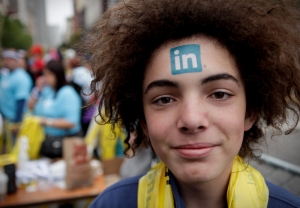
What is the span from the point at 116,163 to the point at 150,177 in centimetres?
180

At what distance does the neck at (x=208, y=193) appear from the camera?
3.85 feet

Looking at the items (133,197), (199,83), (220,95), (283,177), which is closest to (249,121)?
(220,95)

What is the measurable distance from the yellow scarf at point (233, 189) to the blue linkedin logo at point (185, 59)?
0.51 metres

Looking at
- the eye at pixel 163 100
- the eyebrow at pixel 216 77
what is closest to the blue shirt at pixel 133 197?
the eye at pixel 163 100

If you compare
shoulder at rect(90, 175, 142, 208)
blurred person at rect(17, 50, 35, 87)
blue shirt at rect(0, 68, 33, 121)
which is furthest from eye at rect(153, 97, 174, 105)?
blurred person at rect(17, 50, 35, 87)

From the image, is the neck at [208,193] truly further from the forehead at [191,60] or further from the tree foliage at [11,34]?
the tree foliage at [11,34]

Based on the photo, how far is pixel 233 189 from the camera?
1.14 m

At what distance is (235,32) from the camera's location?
43.6 inches

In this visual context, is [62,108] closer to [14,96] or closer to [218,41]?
[14,96]

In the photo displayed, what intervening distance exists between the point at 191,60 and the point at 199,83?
93mm

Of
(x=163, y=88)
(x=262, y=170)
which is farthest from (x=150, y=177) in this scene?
(x=262, y=170)

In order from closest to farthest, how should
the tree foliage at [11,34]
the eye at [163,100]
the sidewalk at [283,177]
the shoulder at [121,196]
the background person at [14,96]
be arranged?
1. the eye at [163,100]
2. the shoulder at [121,196]
3. the sidewalk at [283,177]
4. the background person at [14,96]
5. the tree foliage at [11,34]

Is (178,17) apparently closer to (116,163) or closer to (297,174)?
(297,174)

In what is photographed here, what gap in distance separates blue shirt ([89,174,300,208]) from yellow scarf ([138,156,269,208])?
3 centimetres
